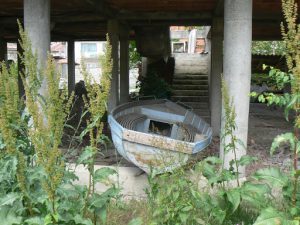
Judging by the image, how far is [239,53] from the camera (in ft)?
19.3

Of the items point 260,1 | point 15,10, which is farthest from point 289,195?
point 15,10

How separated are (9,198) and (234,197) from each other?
188 centimetres

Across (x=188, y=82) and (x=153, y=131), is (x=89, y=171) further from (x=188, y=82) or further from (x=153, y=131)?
(x=188, y=82)

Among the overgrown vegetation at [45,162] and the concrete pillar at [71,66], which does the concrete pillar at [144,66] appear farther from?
the overgrown vegetation at [45,162]

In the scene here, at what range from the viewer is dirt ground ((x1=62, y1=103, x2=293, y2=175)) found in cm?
722

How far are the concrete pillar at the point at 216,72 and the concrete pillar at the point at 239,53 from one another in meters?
4.54

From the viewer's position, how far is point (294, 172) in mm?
3113

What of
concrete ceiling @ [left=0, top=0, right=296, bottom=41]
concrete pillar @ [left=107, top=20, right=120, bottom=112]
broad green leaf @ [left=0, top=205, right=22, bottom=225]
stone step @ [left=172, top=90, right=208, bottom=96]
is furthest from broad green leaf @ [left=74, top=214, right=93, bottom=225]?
stone step @ [left=172, top=90, right=208, bottom=96]

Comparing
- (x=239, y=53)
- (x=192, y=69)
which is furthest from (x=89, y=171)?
(x=192, y=69)

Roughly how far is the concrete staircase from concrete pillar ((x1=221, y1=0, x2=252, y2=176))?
21.9 feet

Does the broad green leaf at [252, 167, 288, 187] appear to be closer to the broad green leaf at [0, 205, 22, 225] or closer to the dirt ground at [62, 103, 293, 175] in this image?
the dirt ground at [62, 103, 293, 175]

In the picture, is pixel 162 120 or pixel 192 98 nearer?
pixel 162 120

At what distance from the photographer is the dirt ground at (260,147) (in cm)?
722

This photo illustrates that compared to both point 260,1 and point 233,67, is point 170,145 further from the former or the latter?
point 260,1
